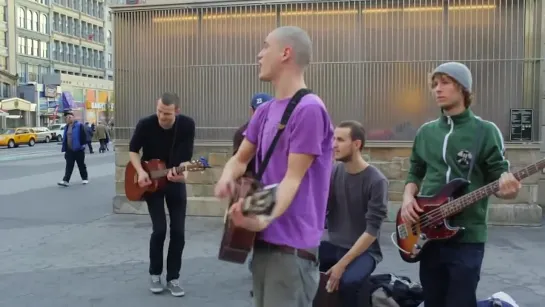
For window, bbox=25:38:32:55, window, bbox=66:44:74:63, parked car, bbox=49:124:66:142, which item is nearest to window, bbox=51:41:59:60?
window, bbox=66:44:74:63

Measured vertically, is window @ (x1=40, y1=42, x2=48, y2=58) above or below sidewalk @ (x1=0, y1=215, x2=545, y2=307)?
above

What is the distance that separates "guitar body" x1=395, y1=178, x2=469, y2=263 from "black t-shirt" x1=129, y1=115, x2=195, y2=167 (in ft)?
8.53

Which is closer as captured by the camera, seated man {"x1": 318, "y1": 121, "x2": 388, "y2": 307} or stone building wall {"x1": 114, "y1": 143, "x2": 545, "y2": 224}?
seated man {"x1": 318, "y1": 121, "x2": 388, "y2": 307}

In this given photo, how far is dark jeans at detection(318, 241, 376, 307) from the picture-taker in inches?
153

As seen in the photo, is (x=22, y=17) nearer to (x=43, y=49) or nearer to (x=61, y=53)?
(x=43, y=49)

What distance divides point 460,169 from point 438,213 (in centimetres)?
26

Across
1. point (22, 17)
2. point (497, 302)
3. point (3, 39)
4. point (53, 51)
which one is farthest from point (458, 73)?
point (53, 51)

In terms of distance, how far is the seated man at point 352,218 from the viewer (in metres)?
3.89

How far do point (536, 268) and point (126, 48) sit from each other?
22.7ft

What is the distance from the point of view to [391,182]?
8.62m

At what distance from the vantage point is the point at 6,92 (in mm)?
60375

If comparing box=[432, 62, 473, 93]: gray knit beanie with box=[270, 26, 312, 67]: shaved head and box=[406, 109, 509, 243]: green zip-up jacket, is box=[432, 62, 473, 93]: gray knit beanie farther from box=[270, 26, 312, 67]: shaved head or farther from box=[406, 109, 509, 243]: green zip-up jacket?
box=[270, 26, 312, 67]: shaved head

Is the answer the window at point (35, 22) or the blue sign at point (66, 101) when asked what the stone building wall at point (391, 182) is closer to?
the blue sign at point (66, 101)

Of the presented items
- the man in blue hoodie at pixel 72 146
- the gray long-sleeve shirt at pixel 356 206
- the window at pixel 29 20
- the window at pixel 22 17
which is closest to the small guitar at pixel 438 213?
the gray long-sleeve shirt at pixel 356 206
